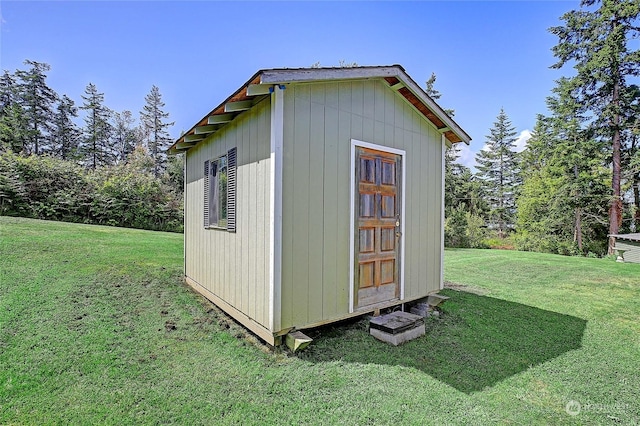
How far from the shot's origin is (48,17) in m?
6.68

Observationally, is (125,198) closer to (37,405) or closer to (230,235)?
(230,235)

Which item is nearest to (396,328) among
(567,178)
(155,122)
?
(567,178)

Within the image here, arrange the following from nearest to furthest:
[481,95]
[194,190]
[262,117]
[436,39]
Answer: [262,117], [194,190], [436,39], [481,95]

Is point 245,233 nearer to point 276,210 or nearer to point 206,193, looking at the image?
point 276,210

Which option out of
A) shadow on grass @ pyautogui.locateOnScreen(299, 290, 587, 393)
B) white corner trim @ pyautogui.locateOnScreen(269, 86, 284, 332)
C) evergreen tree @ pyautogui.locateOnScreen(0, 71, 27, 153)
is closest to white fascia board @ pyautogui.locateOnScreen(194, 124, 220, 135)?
white corner trim @ pyautogui.locateOnScreen(269, 86, 284, 332)

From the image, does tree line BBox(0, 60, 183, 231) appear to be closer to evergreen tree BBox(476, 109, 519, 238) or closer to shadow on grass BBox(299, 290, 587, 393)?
shadow on grass BBox(299, 290, 587, 393)

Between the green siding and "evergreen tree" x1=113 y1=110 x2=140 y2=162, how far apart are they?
34979 mm

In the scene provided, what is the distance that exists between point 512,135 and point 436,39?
27742mm

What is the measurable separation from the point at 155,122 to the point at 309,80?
3462 cm

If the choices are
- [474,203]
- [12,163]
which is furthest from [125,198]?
[474,203]

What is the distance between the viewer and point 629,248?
10883mm

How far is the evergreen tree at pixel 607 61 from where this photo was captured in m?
13.7

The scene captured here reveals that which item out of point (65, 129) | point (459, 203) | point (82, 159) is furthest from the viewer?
point (65, 129)

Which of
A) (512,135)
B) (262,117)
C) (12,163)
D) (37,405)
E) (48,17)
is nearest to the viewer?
(37,405)
